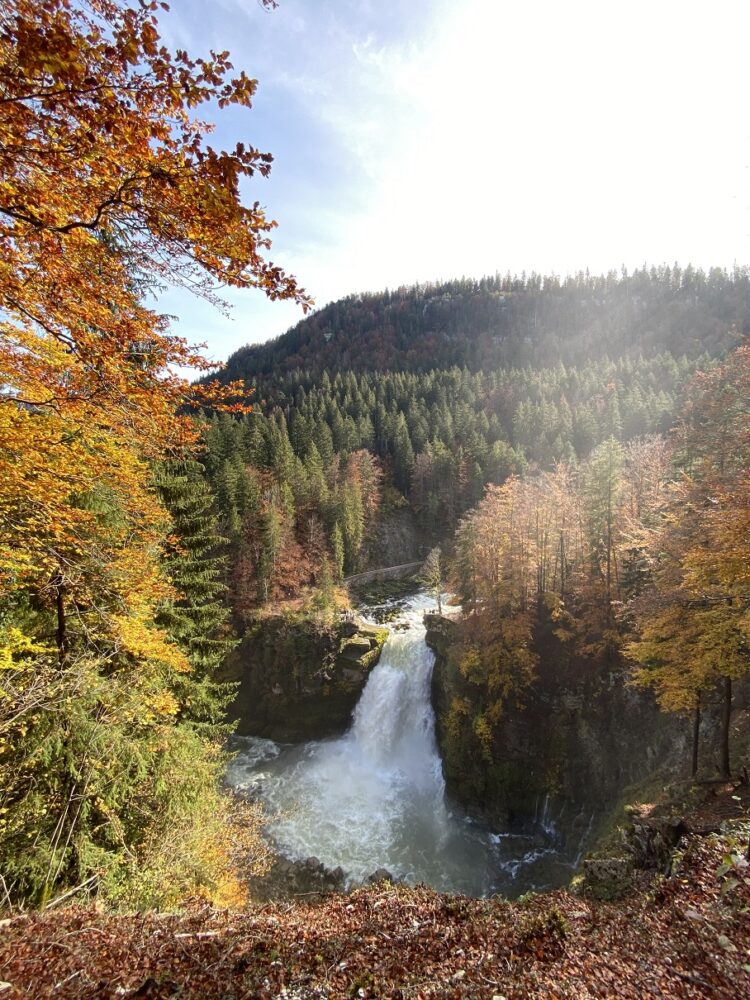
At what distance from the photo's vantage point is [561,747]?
2223 cm

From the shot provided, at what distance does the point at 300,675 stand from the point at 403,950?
29.1 metres

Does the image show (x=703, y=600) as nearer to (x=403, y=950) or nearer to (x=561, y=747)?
(x=403, y=950)

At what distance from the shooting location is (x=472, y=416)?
2987 inches

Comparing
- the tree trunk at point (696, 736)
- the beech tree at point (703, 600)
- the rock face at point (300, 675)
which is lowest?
the rock face at point (300, 675)

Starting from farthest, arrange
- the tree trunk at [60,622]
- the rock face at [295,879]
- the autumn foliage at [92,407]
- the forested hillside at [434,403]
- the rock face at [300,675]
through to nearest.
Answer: the forested hillside at [434,403] → the rock face at [300,675] → the rock face at [295,879] → the tree trunk at [60,622] → the autumn foliage at [92,407]

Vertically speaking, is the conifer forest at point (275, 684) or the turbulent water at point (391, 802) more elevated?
the conifer forest at point (275, 684)

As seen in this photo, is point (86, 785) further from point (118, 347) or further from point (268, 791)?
point (268, 791)

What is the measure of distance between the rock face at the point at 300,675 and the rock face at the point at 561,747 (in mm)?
8479

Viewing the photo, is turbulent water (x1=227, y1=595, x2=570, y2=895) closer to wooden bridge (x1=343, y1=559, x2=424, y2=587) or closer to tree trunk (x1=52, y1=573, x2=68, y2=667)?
wooden bridge (x1=343, y1=559, x2=424, y2=587)

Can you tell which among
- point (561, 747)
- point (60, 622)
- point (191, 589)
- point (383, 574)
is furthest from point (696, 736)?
point (383, 574)

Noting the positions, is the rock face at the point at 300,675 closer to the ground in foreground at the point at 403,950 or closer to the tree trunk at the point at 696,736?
the tree trunk at the point at 696,736

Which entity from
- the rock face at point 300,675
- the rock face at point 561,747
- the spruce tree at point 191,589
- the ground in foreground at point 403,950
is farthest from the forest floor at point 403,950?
the rock face at point 300,675

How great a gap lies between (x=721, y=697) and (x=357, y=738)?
70.6 feet

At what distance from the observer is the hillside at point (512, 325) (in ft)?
407
